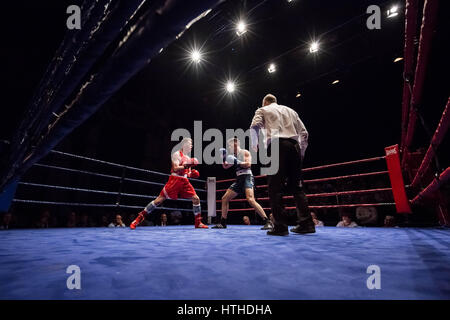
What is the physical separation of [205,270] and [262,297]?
35 cm

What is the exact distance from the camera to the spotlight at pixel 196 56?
7.37 metres

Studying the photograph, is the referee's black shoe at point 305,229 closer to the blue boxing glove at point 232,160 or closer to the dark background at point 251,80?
the blue boxing glove at point 232,160

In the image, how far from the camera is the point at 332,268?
0.93 m

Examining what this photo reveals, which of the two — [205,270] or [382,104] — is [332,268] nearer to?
[205,270]

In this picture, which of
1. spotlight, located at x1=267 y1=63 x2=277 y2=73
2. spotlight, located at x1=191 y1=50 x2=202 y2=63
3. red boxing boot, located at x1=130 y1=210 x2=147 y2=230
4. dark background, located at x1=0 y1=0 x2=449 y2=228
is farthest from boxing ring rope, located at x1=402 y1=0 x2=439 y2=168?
spotlight, located at x1=191 y1=50 x2=202 y2=63

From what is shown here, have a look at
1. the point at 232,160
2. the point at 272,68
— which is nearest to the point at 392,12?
the point at 272,68

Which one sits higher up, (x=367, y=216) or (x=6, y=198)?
(x=6, y=198)

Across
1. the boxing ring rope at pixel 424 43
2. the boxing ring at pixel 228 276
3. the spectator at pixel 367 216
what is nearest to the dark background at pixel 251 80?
the spectator at pixel 367 216

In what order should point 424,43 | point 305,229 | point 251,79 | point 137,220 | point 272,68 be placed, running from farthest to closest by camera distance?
point 251,79 < point 272,68 < point 137,220 < point 305,229 < point 424,43

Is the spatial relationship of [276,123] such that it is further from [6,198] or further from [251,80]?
[251,80]

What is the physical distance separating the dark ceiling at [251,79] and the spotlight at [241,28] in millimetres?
151

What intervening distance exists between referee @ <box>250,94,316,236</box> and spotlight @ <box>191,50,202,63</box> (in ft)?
19.0

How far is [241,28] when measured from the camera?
631 cm

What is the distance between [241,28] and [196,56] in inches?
75.3
